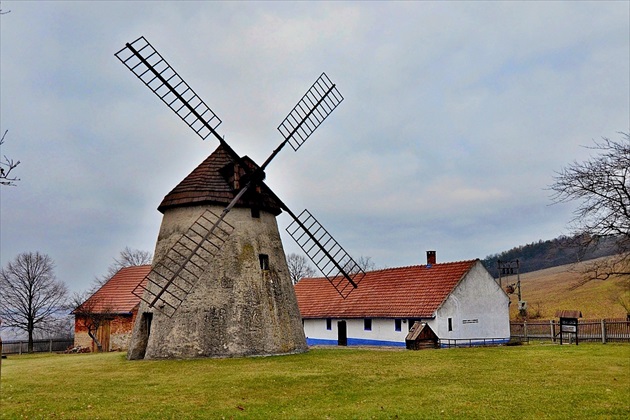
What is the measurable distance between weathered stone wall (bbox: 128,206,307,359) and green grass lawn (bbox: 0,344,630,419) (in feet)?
2.89

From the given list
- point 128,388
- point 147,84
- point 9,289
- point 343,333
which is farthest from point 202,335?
point 9,289

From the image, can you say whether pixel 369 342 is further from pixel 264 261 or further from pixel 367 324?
pixel 264 261

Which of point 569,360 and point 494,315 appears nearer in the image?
point 569,360

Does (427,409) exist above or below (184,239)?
below

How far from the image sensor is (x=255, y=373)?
17344mm

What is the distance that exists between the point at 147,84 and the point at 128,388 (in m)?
11.9

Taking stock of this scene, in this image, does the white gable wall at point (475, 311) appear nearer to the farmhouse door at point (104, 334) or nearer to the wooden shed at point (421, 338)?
the wooden shed at point (421, 338)

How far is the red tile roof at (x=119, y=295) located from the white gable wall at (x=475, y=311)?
19.3 meters

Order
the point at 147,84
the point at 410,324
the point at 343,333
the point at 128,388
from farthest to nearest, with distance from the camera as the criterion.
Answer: the point at 343,333 → the point at 410,324 → the point at 147,84 → the point at 128,388

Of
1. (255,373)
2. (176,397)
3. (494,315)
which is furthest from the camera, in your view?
(494,315)

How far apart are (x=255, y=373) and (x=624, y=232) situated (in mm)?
14435

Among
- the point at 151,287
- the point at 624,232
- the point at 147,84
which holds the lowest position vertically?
the point at 151,287

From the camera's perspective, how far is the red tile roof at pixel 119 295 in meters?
36.3

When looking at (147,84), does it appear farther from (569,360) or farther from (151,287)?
(569,360)
